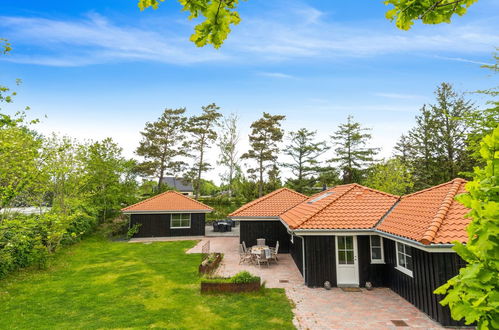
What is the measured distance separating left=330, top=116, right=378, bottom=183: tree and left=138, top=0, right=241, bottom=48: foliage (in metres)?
33.4

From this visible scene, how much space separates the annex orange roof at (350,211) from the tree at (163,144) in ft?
81.2

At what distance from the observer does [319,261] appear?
1005cm

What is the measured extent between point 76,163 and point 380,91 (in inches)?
870

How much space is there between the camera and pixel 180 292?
9.45m

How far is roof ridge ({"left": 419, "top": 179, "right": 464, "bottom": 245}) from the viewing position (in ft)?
Result: 22.8

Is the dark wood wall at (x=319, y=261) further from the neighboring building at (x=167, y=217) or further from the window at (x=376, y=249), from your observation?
the neighboring building at (x=167, y=217)

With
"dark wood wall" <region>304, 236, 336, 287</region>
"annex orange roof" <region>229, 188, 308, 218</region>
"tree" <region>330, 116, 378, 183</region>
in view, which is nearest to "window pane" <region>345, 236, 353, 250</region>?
"dark wood wall" <region>304, 236, 336, 287</region>

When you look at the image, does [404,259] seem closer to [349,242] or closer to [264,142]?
[349,242]

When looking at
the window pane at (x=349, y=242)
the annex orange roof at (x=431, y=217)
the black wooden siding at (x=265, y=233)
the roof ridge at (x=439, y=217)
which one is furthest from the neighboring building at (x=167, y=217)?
the roof ridge at (x=439, y=217)

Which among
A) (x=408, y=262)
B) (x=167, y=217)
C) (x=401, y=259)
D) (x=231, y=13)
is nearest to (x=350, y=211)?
(x=401, y=259)

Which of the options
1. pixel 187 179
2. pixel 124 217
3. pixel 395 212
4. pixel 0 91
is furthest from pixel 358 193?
pixel 187 179

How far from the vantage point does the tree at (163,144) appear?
106 feet

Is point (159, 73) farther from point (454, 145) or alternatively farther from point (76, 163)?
point (454, 145)

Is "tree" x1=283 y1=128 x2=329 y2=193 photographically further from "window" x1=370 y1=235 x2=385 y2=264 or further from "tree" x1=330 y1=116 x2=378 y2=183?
"window" x1=370 y1=235 x2=385 y2=264
